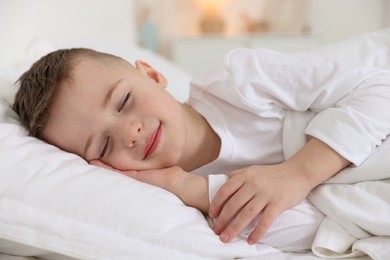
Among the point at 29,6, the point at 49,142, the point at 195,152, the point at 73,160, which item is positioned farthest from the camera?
the point at 29,6

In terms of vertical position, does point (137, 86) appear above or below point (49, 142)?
above

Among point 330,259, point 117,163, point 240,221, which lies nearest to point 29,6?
point 117,163

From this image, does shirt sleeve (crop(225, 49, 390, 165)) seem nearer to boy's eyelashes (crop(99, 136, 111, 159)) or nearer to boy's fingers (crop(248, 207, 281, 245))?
boy's fingers (crop(248, 207, 281, 245))

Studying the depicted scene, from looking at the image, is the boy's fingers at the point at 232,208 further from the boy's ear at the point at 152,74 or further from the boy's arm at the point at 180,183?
the boy's ear at the point at 152,74

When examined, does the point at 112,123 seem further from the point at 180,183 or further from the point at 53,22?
the point at 53,22

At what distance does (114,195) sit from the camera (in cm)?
78

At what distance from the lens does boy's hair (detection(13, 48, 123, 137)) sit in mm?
982

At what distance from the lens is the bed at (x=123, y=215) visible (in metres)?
0.72

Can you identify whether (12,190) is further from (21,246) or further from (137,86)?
(137,86)

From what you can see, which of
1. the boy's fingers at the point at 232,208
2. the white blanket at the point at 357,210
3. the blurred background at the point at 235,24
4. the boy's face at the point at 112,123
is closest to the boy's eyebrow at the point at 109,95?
the boy's face at the point at 112,123

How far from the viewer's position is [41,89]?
100 cm

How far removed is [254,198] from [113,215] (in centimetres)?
24

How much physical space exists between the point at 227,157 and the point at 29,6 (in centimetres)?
105

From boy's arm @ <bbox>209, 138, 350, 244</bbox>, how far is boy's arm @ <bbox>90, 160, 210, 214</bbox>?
0.04m
